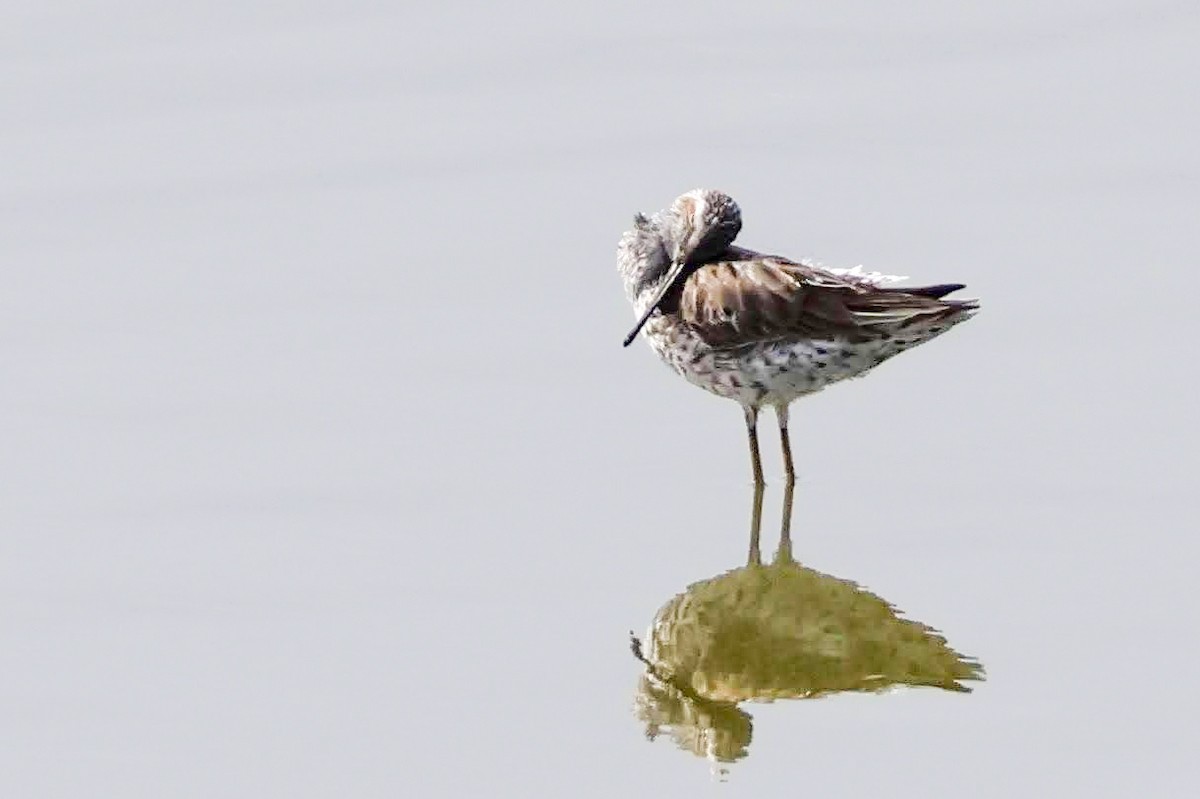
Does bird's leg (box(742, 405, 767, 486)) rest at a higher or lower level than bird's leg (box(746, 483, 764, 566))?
higher

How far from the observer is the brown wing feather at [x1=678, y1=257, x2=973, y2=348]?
40.0 feet

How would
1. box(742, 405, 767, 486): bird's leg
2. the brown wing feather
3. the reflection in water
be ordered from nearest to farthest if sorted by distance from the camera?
1. the reflection in water
2. the brown wing feather
3. box(742, 405, 767, 486): bird's leg

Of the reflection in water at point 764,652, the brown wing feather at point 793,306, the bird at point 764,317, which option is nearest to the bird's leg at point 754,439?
the bird at point 764,317

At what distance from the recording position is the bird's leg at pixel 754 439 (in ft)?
42.0

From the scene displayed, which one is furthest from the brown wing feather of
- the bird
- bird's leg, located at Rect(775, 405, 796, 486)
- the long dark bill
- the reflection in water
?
the reflection in water

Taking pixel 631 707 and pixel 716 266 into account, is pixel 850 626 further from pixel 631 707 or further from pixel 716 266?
pixel 716 266

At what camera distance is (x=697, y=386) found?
1313cm

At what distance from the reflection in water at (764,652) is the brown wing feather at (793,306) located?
1484mm

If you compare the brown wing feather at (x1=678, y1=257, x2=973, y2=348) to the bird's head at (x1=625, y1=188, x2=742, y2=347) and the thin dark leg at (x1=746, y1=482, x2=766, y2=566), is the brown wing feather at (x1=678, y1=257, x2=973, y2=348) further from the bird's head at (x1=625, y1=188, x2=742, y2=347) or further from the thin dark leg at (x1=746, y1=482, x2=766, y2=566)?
the thin dark leg at (x1=746, y1=482, x2=766, y2=566)

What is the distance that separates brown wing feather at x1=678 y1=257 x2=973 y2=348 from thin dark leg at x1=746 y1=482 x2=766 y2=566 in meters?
0.88

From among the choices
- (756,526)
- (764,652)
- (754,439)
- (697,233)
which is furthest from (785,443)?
(764,652)

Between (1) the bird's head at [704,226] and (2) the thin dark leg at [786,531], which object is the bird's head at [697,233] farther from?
(2) the thin dark leg at [786,531]

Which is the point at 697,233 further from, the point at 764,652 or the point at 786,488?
the point at 764,652

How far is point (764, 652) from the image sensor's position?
34.3 ft
